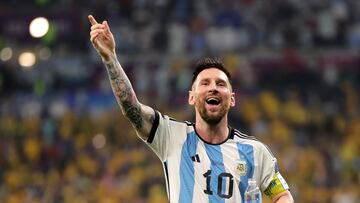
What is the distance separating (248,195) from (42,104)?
520 inches

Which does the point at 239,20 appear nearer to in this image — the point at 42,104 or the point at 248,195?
the point at 42,104

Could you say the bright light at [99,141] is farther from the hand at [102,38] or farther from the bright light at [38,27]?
the hand at [102,38]

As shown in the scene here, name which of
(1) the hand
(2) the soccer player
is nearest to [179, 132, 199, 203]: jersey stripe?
(2) the soccer player

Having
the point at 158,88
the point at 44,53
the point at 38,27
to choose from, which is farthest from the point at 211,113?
the point at 38,27

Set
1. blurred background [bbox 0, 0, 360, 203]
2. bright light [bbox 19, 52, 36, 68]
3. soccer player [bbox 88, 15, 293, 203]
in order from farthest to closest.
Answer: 1. bright light [bbox 19, 52, 36, 68]
2. blurred background [bbox 0, 0, 360, 203]
3. soccer player [bbox 88, 15, 293, 203]

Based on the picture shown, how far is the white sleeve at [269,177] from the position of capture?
4.57 m

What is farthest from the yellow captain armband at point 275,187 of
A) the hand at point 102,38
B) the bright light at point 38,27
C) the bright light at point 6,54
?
the bright light at point 38,27

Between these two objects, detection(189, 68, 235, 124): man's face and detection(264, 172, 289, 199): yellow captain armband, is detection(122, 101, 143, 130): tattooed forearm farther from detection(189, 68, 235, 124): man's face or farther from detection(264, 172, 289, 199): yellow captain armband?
detection(264, 172, 289, 199): yellow captain armband

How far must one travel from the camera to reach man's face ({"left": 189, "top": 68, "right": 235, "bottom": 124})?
4430 mm

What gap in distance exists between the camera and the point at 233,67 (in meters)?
17.2

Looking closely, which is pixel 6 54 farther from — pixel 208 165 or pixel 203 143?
pixel 208 165

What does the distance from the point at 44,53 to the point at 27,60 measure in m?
0.42

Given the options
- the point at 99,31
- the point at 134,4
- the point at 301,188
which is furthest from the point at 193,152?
the point at 134,4

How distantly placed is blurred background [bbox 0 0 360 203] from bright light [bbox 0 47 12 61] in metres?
0.03
